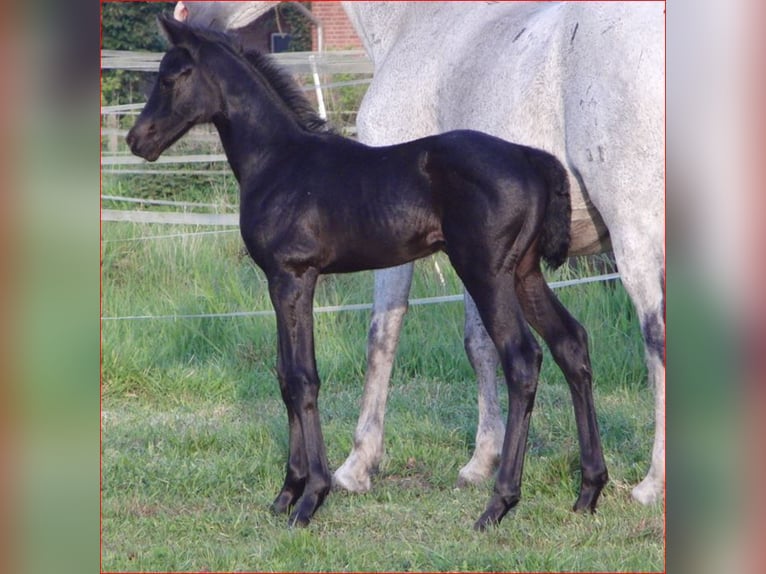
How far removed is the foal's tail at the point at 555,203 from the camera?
175 inches

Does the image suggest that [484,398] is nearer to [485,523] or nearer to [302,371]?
[485,523]

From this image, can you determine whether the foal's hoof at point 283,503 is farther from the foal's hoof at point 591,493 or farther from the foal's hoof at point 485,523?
the foal's hoof at point 591,493

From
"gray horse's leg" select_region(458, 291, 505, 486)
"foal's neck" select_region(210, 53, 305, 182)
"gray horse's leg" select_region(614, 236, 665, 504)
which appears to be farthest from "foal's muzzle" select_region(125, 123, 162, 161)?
"gray horse's leg" select_region(614, 236, 665, 504)

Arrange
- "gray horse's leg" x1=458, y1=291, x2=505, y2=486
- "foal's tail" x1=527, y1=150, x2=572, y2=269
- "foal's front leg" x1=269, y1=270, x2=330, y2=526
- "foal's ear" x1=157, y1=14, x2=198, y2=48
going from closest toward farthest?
"foal's tail" x1=527, y1=150, x2=572, y2=269 → "foal's front leg" x1=269, y1=270, x2=330, y2=526 → "foal's ear" x1=157, y1=14, x2=198, y2=48 → "gray horse's leg" x1=458, y1=291, x2=505, y2=486

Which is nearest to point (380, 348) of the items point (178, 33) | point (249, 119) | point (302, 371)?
point (302, 371)

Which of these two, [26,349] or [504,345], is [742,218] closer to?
[504,345]

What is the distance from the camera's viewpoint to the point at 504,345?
4395 mm

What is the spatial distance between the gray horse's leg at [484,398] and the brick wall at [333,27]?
14218 mm

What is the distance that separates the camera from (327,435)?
602 cm

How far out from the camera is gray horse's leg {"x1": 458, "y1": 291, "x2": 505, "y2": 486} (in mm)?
5383

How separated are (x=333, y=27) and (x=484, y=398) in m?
15.0

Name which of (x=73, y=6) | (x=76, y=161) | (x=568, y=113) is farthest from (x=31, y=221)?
(x=568, y=113)

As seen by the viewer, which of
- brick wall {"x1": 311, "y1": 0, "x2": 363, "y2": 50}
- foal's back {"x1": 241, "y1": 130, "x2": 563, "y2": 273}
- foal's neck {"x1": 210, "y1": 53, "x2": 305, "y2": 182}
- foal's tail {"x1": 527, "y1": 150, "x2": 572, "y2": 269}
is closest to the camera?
foal's back {"x1": 241, "y1": 130, "x2": 563, "y2": 273}

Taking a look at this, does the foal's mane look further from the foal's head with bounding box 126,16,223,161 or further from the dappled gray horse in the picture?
the dappled gray horse
